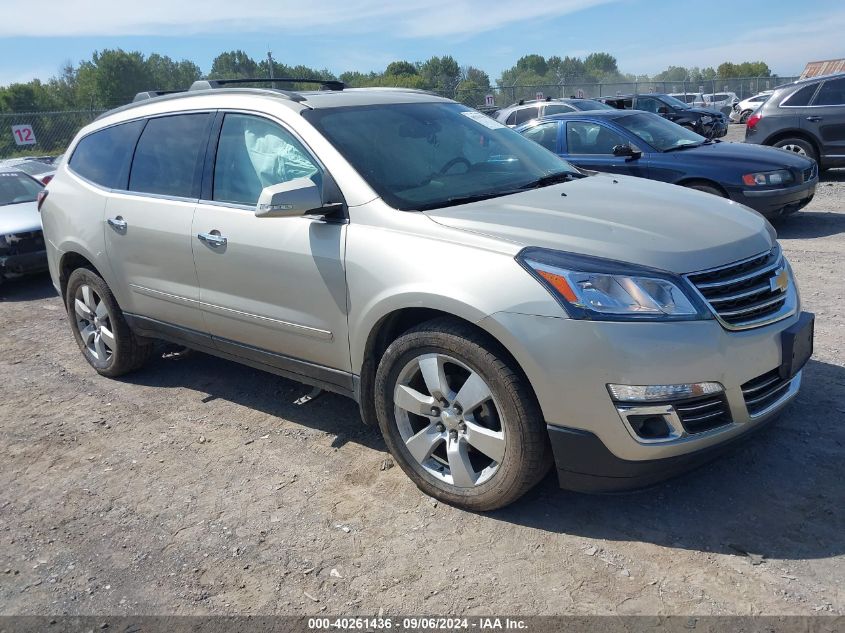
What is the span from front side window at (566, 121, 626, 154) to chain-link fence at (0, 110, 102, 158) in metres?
16.9

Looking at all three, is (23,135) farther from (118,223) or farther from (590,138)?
(118,223)

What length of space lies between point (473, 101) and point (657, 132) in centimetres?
2273

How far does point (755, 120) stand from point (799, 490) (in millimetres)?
10538

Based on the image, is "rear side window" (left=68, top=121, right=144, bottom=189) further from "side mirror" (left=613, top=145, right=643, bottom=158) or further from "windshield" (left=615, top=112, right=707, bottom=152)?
"windshield" (left=615, top=112, right=707, bottom=152)

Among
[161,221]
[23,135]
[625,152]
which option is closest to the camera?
[161,221]

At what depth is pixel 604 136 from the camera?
9281 millimetres

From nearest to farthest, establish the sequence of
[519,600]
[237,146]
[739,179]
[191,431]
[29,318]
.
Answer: [519,600]
[237,146]
[191,431]
[29,318]
[739,179]

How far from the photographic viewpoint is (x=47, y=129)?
22250 mm

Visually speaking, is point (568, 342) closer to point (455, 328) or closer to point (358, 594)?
point (455, 328)

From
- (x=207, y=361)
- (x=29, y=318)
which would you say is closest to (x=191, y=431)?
(x=207, y=361)

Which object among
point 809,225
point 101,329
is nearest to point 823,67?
point 809,225

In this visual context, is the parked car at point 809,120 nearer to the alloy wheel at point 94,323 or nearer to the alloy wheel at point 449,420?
the alloy wheel at point 449,420

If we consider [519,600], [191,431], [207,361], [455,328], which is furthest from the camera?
[207,361]

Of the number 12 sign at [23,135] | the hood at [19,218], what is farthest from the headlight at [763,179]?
the number 12 sign at [23,135]
